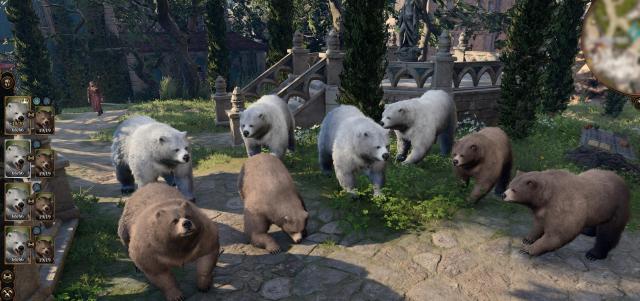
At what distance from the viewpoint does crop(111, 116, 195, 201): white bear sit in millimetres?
6570

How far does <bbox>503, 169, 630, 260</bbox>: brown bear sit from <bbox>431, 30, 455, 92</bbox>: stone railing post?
739 centimetres

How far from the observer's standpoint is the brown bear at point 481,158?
6539 millimetres

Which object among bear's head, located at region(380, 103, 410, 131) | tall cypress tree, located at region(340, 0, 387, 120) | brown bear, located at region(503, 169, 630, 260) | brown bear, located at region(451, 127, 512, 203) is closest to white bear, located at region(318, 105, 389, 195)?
bear's head, located at region(380, 103, 410, 131)

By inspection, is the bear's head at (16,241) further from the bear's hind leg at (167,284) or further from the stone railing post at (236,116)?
the stone railing post at (236,116)

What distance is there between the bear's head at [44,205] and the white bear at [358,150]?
4404 mm

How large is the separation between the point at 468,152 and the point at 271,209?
10.7ft

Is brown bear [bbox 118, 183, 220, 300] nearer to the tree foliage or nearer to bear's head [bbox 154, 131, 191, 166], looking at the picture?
bear's head [bbox 154, 131, 191, 166]

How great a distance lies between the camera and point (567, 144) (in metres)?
11.6

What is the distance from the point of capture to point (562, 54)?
15.3 m

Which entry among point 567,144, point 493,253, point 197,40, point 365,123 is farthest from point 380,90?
point 197,40

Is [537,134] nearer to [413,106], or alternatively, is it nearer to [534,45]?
[534,45]

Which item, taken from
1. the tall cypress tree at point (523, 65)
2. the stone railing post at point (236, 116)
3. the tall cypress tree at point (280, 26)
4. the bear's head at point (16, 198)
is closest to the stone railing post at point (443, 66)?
the tall cypress tree at point (523, 65)

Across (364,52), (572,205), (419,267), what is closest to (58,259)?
(419,267)

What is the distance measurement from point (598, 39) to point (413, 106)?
7047 mm
